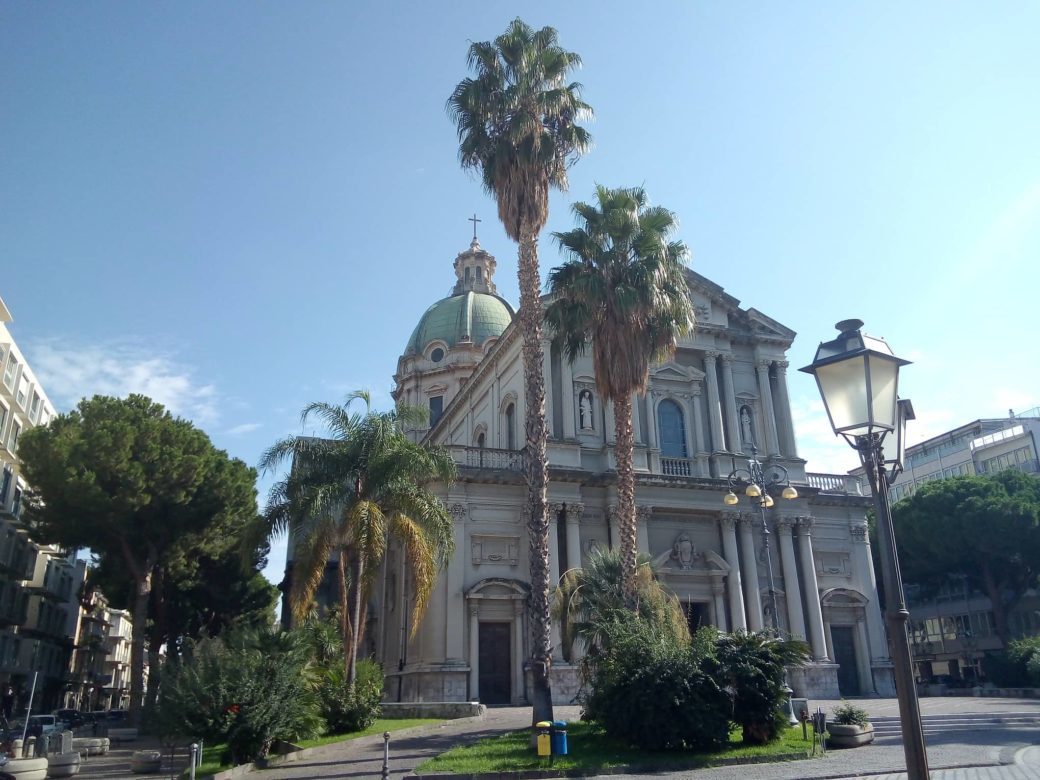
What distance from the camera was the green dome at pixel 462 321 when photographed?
2281 inches

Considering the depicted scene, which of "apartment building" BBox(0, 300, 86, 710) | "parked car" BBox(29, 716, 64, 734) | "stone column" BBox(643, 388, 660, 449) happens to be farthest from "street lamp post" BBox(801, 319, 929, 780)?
"apartment building" BBox(0, 300, 86, 710)

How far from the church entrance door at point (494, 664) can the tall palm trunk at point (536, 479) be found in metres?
10.2

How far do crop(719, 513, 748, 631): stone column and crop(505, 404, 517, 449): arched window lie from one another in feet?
30.6

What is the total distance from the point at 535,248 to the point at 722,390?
17.2 meters

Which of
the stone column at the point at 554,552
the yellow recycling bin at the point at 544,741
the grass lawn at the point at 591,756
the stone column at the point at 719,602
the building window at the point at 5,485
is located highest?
the building window at the point at 5,485

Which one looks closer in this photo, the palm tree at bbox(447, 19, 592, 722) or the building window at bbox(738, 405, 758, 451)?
the palm tree at bbox(447, 19, 592, 722)

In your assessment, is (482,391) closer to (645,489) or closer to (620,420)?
(645,489)

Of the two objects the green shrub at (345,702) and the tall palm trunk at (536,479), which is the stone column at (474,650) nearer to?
the green shrub at (345,702)

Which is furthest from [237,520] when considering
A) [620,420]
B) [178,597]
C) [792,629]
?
[792,629]

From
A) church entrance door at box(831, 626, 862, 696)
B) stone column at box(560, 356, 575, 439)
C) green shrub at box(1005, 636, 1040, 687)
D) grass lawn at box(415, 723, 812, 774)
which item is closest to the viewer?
grass lawn at box(415, 723, 812, 774)

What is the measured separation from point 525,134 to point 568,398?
13847 mm

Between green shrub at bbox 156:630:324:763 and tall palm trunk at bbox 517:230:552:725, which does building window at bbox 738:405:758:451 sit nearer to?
tall palm trunk at bbox 517:230:552:725

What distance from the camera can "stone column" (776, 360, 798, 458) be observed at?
1436 inches

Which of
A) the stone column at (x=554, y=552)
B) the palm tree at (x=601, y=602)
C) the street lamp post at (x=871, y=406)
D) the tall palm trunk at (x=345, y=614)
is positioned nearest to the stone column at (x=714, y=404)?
the stone column at (x=554, y=552)
